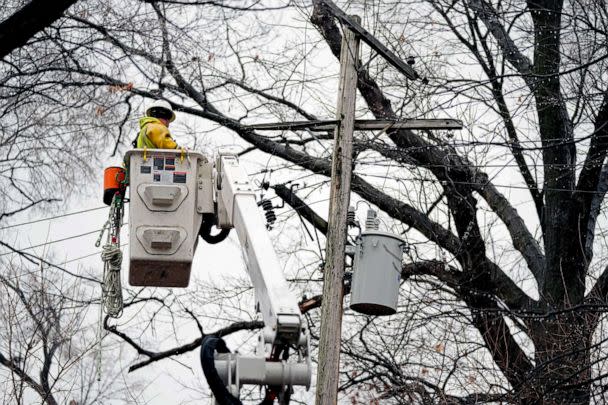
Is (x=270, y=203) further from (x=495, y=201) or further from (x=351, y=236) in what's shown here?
(x=495, y=201)

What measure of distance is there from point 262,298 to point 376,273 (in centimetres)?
296

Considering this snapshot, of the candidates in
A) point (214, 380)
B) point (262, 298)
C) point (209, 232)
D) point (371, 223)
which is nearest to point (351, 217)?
point (371, 223)

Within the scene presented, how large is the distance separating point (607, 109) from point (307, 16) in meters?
4.22

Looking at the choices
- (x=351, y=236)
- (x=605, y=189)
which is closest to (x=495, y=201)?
(x=605, y=189)

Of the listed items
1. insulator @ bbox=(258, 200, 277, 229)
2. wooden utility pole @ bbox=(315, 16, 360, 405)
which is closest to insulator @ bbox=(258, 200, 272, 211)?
insulator @ bbox=(258, 200, 277, 229)

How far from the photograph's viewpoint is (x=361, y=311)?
11.0 m

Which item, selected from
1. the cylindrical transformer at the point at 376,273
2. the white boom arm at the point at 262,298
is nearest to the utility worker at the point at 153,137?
the white boom arm at the point at 262,298

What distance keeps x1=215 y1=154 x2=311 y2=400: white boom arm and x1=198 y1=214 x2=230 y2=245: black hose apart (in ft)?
1.09

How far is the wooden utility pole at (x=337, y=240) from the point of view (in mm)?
10617

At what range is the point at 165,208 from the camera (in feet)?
32.0

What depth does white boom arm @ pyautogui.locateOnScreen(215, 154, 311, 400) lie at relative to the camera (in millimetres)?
7012

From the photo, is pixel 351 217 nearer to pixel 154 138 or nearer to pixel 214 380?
pixel 154 138

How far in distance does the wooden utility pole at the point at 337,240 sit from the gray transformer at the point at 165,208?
4.80 ft

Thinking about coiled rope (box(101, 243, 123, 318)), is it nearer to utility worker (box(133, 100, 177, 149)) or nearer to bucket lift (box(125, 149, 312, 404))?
bucket lift (box(125, 149, 312, 404))
